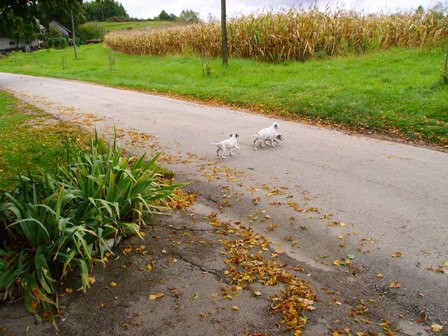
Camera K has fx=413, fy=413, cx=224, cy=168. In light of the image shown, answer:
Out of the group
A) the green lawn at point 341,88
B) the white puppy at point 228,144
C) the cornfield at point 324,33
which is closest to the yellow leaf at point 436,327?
the white puppy at point 228,144

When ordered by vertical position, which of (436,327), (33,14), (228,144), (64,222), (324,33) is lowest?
(436,327)

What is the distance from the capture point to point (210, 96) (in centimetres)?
1386

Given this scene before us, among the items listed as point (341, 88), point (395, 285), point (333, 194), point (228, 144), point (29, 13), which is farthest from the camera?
point (341, 88)

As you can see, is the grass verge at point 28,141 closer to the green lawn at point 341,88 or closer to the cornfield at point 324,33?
the green lawn at point 341,88

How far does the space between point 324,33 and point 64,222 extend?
54.3 feet

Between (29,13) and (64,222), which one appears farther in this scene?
(29,13)

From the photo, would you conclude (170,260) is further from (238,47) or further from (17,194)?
(238,47)

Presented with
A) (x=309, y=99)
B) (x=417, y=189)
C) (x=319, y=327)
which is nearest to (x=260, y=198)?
(x=417, y=189)

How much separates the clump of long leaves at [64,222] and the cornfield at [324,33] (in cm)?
1481

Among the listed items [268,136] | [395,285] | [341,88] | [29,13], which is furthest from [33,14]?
[341,88]

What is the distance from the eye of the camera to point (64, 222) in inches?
161

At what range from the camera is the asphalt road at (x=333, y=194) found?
420 cm

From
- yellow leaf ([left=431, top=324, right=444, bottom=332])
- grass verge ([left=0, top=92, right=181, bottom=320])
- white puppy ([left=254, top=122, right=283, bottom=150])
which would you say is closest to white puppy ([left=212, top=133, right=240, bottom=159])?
white puppy ([left=254, top=122, right=283, bottom=150])

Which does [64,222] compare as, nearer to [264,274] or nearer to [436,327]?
[264,274]
